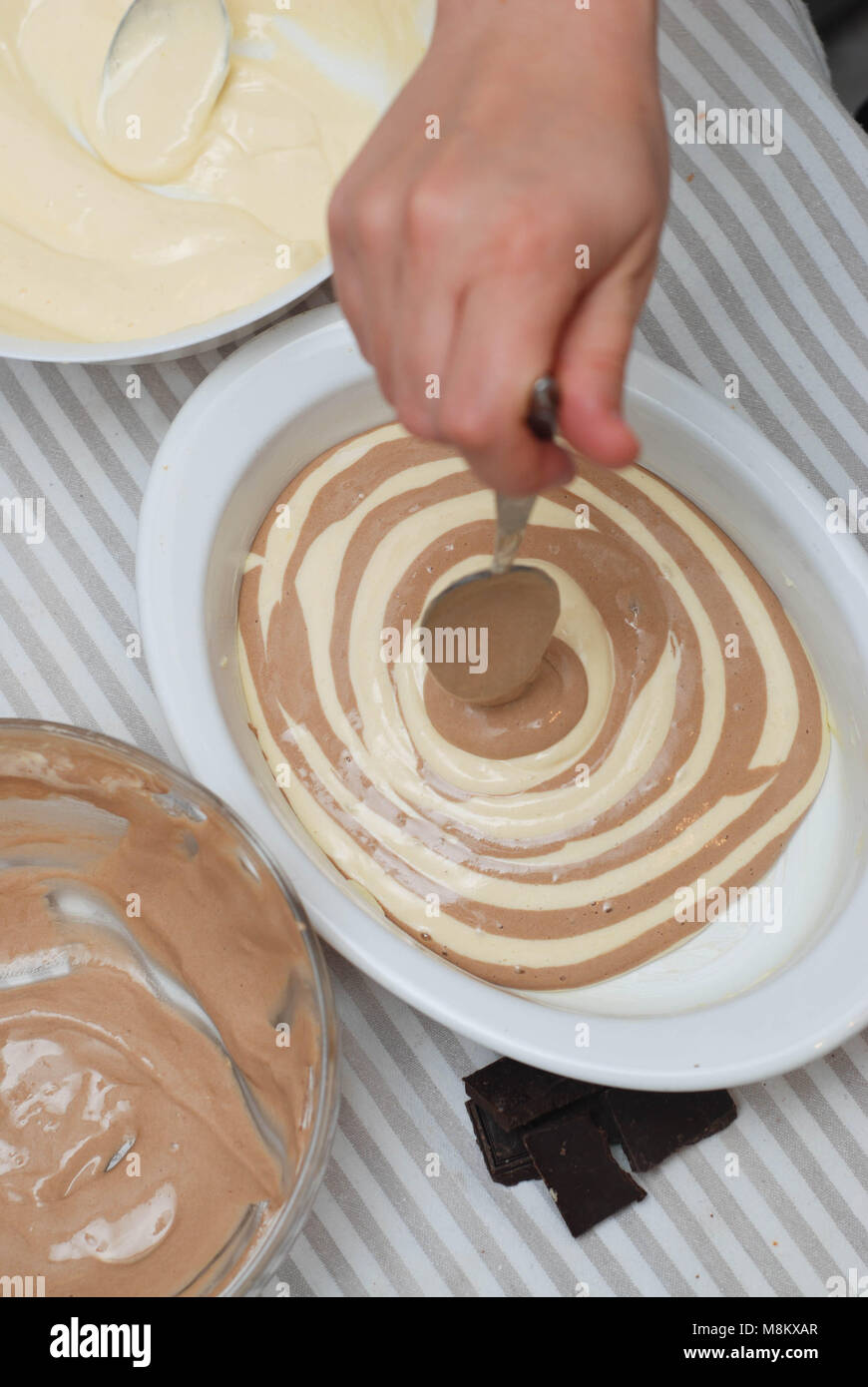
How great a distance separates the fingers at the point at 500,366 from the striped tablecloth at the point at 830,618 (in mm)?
390

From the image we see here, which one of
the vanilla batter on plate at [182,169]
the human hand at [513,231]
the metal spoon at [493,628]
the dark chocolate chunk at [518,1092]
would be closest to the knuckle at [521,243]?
the human hand at [513,231]

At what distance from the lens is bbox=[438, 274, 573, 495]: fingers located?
44 cm

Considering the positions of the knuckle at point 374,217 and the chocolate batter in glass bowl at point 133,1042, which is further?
the chocolate batter in glass bowl at point 133,1042

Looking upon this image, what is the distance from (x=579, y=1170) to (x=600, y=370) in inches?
20.9

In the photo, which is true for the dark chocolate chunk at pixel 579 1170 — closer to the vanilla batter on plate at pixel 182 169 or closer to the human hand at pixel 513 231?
the human hand at pixel 513 231

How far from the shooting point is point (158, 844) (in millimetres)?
673

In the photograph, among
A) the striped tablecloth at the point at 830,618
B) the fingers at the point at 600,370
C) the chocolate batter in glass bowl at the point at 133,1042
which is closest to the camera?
the fingers at the point at 600,370

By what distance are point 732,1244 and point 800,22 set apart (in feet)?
2.87

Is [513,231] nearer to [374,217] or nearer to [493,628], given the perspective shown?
[374,217]

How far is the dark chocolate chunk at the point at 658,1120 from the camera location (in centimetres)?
73

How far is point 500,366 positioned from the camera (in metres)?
0.44

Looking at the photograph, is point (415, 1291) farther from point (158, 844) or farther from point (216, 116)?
point (216, 116)

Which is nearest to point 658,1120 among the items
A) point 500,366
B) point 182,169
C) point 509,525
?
point 509,525

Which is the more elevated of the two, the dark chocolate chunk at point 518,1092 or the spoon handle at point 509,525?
the spoon handle at point 509,525
